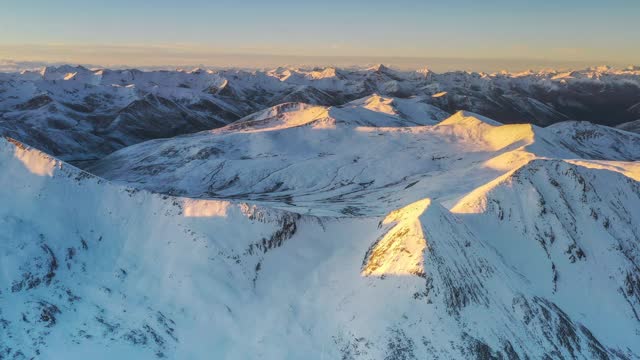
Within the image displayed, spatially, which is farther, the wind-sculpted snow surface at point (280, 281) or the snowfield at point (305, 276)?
the snowfield at point (305, 276)

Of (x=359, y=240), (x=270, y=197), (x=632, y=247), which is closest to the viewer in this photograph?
(x=359, y=240)

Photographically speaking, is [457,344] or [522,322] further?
[522,322]

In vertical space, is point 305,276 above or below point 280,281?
above

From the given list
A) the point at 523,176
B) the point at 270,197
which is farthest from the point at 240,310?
the point at 270,197

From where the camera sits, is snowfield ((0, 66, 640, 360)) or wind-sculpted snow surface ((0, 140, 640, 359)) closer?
wind-sculpted snow surface ((0, 140, 640, 359))

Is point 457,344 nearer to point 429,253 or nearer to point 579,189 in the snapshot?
point 429,253

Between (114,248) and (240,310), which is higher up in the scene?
(114,248)

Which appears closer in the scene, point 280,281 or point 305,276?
point 280,281

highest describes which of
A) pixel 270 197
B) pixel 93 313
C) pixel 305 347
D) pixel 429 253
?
pixel 429 253
